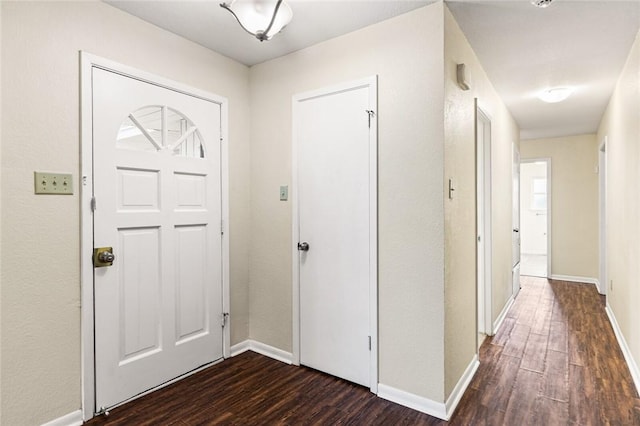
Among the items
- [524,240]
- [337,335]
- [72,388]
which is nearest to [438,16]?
[337,335]

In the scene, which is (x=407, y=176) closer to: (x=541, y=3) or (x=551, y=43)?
(x=541, y=3)

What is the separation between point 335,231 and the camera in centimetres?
254

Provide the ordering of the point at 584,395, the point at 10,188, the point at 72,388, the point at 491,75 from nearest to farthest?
the point at 10,188 < the point at 72,388 < the point at 584,395 < the point at 491,75

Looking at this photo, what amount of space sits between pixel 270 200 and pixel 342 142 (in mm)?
817

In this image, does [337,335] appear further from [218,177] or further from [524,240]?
[524,240]

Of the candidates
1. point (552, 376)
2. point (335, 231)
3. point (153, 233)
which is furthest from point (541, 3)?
point (153, 233)

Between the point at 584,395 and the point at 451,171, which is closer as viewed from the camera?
the point at 451,171

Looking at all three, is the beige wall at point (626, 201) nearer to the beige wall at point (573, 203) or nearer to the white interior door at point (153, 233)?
the beige wall at point (573, 203)

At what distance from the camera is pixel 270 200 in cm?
293

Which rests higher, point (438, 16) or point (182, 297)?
point (438, 16)

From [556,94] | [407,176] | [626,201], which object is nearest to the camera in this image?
[407,176]

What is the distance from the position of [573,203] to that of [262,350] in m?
5.73

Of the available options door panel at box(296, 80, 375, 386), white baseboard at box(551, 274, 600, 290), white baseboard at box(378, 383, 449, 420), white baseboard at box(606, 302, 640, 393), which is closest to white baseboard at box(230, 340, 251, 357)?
door panel at box(296, 80, 375, 386)

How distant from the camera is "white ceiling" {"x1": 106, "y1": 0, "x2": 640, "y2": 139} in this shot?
212 cm
